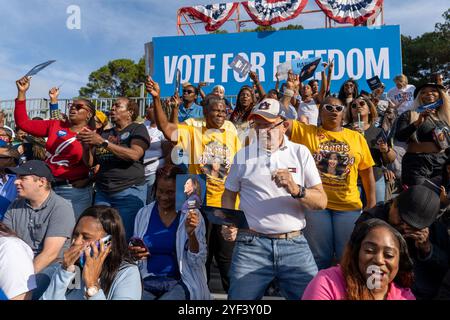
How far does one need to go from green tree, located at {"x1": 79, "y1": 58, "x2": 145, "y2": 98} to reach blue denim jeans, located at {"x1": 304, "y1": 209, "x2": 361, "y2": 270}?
11.1 metres

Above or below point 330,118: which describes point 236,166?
below

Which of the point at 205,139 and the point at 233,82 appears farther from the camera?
the point at 233,82

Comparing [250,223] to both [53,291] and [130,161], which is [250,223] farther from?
[130,161]

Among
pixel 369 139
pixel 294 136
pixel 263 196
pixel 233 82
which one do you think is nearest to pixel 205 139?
pixel 294 136

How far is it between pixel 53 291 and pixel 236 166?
1.38 meters

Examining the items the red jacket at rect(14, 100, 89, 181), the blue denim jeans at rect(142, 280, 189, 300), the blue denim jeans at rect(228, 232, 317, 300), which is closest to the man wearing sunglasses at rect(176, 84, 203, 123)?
the red jacket at rect(14, 100, 89, 181)

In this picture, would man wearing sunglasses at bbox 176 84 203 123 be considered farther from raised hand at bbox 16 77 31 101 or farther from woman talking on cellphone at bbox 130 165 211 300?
woman talking on cellphone at bbox 130 165 211 300

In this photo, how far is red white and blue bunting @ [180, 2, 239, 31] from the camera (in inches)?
549

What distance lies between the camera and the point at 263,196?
2693 millimetres

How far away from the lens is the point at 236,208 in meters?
3.09

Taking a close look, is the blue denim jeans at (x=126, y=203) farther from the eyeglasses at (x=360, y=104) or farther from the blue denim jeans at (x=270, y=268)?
the eyeglasses at (x=360, y=104)

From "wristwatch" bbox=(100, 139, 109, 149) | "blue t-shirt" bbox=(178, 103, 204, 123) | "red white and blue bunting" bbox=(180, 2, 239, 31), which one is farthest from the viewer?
"red white and blue bunting" bbox=(180, 2, 239, 31)

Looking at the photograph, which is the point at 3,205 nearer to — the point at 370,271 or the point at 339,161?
the point at 339,161

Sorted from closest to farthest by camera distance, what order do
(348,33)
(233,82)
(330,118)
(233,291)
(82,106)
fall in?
(233,291) → (330,118) → (82,106) → (348,33) → (233,82)
